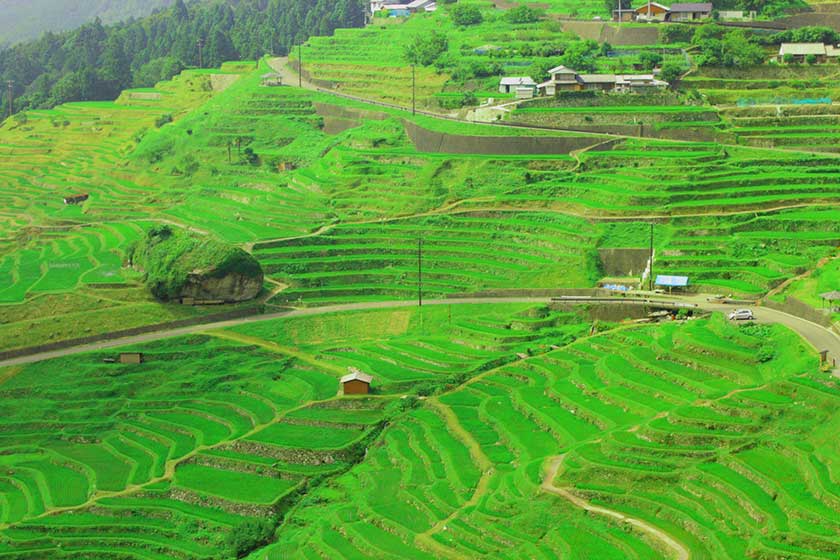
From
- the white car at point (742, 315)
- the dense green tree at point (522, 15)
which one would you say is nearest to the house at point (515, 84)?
the dense green tree at point (522, 15)

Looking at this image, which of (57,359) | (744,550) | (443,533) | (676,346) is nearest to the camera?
(744,550)

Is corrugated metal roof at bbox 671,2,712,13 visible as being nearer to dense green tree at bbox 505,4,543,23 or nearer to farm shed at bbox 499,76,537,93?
dense green tree at bbox 505,4,543,23

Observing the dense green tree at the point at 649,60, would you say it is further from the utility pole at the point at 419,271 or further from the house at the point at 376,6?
the house at the point at 376,6

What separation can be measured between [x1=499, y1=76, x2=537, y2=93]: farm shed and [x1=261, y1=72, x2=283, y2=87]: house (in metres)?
22.4

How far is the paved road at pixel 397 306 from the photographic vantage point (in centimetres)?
4872

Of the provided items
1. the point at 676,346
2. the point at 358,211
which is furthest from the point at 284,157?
the point at 676,346

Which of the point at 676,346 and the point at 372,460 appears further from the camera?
the point at 676,346

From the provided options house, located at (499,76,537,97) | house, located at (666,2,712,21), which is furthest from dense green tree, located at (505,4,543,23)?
house, located at (499,76,537,97)

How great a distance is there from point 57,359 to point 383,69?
4671 centimetres

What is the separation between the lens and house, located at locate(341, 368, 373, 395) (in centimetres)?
5050

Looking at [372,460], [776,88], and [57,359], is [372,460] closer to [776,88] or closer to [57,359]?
[57,359]

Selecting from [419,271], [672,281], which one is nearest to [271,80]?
[419,271]

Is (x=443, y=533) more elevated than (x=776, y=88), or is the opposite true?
(x=776, y=88)

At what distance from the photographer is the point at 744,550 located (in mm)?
33594
